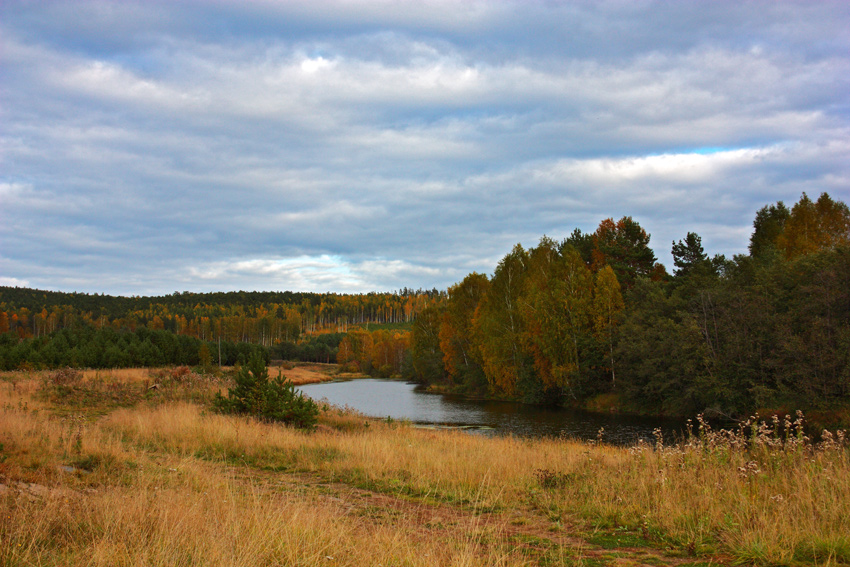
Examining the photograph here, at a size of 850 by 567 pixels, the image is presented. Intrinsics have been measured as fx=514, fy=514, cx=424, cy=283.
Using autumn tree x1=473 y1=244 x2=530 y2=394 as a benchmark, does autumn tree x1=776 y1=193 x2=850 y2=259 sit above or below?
above

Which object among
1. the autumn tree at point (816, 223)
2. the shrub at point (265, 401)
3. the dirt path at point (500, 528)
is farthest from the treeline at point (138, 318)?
the dirt path at point (500, 528)

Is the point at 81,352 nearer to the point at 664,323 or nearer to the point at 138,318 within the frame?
the point at 664,323

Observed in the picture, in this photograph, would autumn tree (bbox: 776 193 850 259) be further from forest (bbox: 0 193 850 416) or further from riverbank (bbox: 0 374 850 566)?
riverbank (bbox: 0 374 850 566)

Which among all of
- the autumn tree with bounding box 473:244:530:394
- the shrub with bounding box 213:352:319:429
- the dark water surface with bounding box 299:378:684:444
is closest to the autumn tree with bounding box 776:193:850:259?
the autumn tree with bounding box 473:244:530:394

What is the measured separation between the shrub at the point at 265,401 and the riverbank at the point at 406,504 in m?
3.58

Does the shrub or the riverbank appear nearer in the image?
the riverbank

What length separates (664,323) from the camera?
3400 centimetres

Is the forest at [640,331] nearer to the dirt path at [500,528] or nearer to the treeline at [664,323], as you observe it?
the treeline at [664,323]

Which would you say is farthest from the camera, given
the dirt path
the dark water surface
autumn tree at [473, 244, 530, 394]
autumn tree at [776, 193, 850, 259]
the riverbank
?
autumn tree at [473, 244, 530, 394]

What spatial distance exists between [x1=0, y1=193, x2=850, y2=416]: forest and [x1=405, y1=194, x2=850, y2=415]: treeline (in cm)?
10

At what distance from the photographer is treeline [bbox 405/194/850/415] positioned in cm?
2558

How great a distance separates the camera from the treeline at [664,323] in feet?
83.9

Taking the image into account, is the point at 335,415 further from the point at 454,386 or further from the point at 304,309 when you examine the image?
the point at 304,309

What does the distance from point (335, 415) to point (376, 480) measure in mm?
12526
